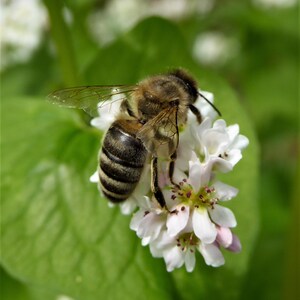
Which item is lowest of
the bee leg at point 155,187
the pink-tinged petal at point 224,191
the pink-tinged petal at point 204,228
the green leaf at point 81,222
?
the green leaf at point 81,222

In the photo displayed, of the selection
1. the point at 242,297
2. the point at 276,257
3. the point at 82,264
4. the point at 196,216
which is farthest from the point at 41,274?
the point at 276,257

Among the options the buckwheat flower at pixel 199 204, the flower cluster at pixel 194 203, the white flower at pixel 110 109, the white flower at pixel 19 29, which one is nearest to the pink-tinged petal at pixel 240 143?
the flower cluster at pixel 194 203

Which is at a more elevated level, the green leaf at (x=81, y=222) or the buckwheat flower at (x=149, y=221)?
the buckwheat flower at (x=149, y=221)

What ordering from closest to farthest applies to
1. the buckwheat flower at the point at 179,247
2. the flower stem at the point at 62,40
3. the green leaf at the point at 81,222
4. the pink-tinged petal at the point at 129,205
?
1. the buckwheat flower at the point at 179,247
2. the pink-tinged petal at the point at 129,205
3. the green leaf at the point at 81,222
4. the flower stem at the point at 62,40

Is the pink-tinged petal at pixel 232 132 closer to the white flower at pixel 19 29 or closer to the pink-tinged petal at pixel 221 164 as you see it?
the pink-tinged petal at pixel 221 164

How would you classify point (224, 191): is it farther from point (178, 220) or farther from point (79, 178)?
point (79, 178)

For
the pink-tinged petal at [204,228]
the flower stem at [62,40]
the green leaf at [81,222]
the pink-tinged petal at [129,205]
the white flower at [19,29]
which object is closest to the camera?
the pink-tinged petal at [204,228]
